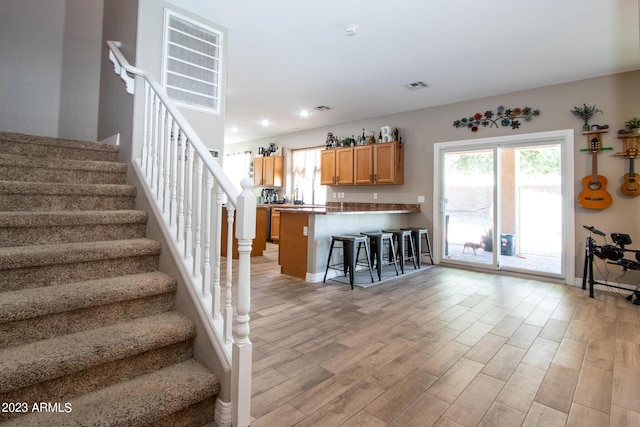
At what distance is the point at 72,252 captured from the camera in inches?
66.7

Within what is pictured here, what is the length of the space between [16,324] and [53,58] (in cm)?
388

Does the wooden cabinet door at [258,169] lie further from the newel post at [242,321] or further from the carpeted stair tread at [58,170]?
the newel post at [242,321]

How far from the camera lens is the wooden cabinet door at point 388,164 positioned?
5789mm

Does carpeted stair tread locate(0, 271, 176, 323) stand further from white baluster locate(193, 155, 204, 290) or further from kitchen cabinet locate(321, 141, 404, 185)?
kitchen cabinet locate(321, 141, 404, 185)

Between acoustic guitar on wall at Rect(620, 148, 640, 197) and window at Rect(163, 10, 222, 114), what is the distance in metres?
4.91

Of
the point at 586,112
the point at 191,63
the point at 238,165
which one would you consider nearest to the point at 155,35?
the point at 191,63

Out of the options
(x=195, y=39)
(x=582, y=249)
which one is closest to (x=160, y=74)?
(x=195, y=39)

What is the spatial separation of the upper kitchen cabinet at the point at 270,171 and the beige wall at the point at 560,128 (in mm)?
3004

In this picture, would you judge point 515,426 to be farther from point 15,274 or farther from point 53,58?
point 53,58

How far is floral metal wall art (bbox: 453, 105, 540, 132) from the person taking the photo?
465 cm

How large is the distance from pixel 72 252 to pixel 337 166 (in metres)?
5.33

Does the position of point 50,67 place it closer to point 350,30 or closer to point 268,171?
point 350,30

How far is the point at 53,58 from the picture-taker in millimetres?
3801

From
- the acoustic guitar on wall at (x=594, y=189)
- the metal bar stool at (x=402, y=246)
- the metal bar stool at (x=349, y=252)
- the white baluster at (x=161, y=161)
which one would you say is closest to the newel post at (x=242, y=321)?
the white baluster at (x=161, y=161)
